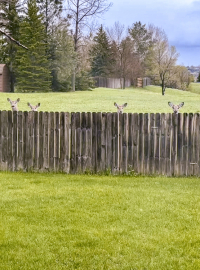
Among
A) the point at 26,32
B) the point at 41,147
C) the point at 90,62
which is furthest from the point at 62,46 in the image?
the point at 41,147

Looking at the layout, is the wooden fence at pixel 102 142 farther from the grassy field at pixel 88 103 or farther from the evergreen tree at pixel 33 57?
the evergreen tree at pixel 33 57

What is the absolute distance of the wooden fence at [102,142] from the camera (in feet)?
29.9

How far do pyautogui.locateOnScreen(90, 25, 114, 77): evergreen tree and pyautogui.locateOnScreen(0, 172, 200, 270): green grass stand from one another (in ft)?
218

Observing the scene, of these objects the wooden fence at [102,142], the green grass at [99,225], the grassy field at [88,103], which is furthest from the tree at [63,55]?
the green grass at [99,225]

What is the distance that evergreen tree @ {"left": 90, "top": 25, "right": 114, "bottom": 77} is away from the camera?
72.9 meters

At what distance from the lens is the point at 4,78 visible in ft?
172

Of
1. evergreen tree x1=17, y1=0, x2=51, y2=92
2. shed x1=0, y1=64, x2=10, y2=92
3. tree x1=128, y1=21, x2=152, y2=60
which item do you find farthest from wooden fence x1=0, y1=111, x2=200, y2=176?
tree x1=128, y1=21, x2=152, y2=60

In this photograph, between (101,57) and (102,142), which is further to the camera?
(101,57)

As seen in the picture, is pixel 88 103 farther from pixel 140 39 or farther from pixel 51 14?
pixel 140 39

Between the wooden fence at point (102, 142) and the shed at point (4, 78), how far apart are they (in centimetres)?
4349

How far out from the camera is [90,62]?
72.4 meters

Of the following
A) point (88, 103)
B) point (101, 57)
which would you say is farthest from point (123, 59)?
point (88, 103)

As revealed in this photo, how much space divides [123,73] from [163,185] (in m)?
65.5

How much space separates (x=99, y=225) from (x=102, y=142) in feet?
12.7
